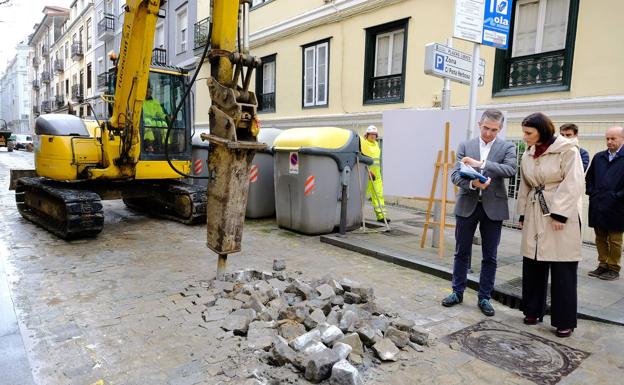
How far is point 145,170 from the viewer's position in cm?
794

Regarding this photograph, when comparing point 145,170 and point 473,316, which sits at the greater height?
point 145,170

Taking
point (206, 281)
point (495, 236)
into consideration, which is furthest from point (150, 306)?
point (495, 236)

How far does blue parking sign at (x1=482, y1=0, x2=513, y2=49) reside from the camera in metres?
5.77

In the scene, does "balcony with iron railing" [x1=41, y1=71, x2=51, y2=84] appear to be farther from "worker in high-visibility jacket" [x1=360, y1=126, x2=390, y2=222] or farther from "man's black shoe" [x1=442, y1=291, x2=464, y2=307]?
"man's black shoe" [x1=442, y1=291, x2=464, y2=307]

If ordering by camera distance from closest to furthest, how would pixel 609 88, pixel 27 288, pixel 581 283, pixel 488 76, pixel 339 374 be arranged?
pixel 339 374 < pixel 27 288 < pixel 581 283 < pixel 609 88 < pixel 488 76

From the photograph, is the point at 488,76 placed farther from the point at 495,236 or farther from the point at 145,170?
the point at 145,170

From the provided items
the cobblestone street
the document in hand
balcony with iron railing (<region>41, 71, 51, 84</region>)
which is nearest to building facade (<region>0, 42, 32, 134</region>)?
balcony with iron railing (<region>41, 71, 51, 84</region>)

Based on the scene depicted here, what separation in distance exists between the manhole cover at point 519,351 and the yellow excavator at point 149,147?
229 cm

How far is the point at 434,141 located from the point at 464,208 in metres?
2.02

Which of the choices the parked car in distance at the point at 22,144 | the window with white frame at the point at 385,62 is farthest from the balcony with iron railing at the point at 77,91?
the window with white frame at the point at 385,62

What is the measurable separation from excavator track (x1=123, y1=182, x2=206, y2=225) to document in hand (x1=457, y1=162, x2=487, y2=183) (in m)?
5.22

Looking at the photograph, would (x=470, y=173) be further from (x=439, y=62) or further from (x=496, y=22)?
(x=496, y=22)

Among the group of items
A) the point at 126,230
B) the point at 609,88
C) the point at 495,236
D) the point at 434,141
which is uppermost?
the point at 609,88

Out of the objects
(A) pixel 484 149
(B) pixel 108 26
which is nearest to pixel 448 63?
(A) pixel 484 149
